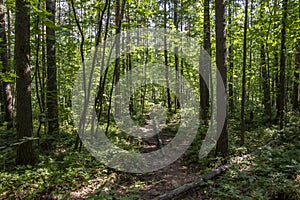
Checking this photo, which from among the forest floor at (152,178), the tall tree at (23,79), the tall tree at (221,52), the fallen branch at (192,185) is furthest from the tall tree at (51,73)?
the tall tree at (221,52)

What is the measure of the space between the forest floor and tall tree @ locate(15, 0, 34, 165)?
1.48 feet

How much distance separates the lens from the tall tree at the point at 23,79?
537cm

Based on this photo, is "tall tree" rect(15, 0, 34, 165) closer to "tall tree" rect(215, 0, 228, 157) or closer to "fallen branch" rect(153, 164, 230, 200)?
Answer: "fallen branch" rect(153, 164, 230, 200)

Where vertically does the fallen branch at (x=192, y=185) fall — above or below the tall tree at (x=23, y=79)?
below

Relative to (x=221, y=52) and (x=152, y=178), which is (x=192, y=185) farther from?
(x=221, y=52)

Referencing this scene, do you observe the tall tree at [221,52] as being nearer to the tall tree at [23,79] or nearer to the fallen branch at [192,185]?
the fallen branch at [192,185]

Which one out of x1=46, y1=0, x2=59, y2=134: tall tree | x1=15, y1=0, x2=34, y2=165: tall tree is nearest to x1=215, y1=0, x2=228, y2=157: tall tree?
x1=15, y1=0, x2=34, y2=165: tall tree

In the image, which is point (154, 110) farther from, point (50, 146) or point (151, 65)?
point (50, 146)

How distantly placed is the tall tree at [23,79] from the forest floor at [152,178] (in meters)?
0.45

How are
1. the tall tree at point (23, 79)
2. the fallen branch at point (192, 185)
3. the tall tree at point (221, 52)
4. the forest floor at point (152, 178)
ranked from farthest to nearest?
1. the tall tree at point (221, 52)
2. the tall tree at point (23, 79)
3. the fallen branch at point (192, 185)
4. the forest floor at point (152, 178)

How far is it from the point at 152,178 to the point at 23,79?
433 centimetres

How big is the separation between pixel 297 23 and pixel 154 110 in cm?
955

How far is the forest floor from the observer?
14.5 ft

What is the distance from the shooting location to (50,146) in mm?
7625
